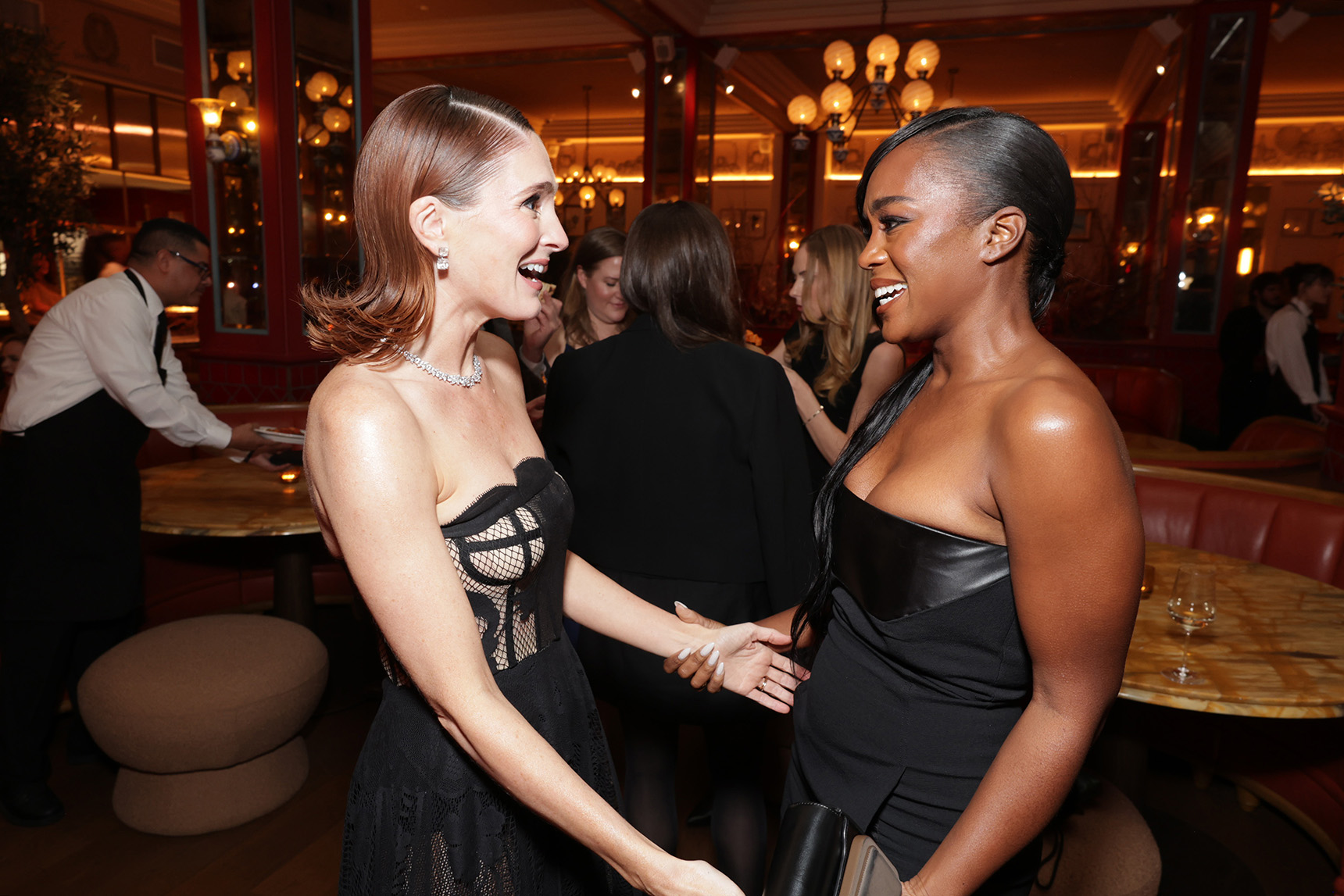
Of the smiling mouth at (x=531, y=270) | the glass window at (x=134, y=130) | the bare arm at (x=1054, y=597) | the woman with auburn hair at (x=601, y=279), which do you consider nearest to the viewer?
the bare arm at (x=1054, y=597)

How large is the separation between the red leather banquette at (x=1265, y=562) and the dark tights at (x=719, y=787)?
169 centimetres

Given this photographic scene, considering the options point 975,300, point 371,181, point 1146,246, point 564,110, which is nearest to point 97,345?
point 371,181

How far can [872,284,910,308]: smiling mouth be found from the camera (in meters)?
1.11

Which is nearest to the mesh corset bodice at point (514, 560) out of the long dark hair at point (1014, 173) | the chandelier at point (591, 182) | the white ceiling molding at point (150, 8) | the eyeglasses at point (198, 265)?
the long dark hair at point (1014, 173)

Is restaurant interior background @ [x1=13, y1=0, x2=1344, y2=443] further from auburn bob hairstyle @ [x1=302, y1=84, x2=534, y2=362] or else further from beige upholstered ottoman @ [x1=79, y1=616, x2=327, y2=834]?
auburn bob hairstyle @ [x1=302, y1=84, x2=534, y2=362]

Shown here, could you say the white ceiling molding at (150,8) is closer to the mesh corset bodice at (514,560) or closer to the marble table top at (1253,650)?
the mesh corset bodice at (514,560)

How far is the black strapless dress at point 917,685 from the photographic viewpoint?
106 cm

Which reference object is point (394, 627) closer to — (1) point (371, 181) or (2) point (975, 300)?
(1) point (371, 181)

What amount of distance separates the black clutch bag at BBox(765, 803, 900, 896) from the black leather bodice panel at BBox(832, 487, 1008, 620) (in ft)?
1.23

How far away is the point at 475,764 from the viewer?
1.19m

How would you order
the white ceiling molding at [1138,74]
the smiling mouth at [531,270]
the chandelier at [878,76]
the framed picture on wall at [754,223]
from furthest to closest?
the framed picture on wall at [754,223] → the white ceiling molding at [1138,74] → the chandelier at [878,76] → the smiling mouth at [531,270]

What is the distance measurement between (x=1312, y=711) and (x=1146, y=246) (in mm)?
8988

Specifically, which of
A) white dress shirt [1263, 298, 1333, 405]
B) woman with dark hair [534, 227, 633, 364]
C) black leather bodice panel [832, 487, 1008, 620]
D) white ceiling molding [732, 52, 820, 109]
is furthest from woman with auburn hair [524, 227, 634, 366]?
white ceiling molding [732, 52, 820, 109]

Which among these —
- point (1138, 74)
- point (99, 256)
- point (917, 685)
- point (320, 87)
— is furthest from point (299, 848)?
point (1138, 74)
